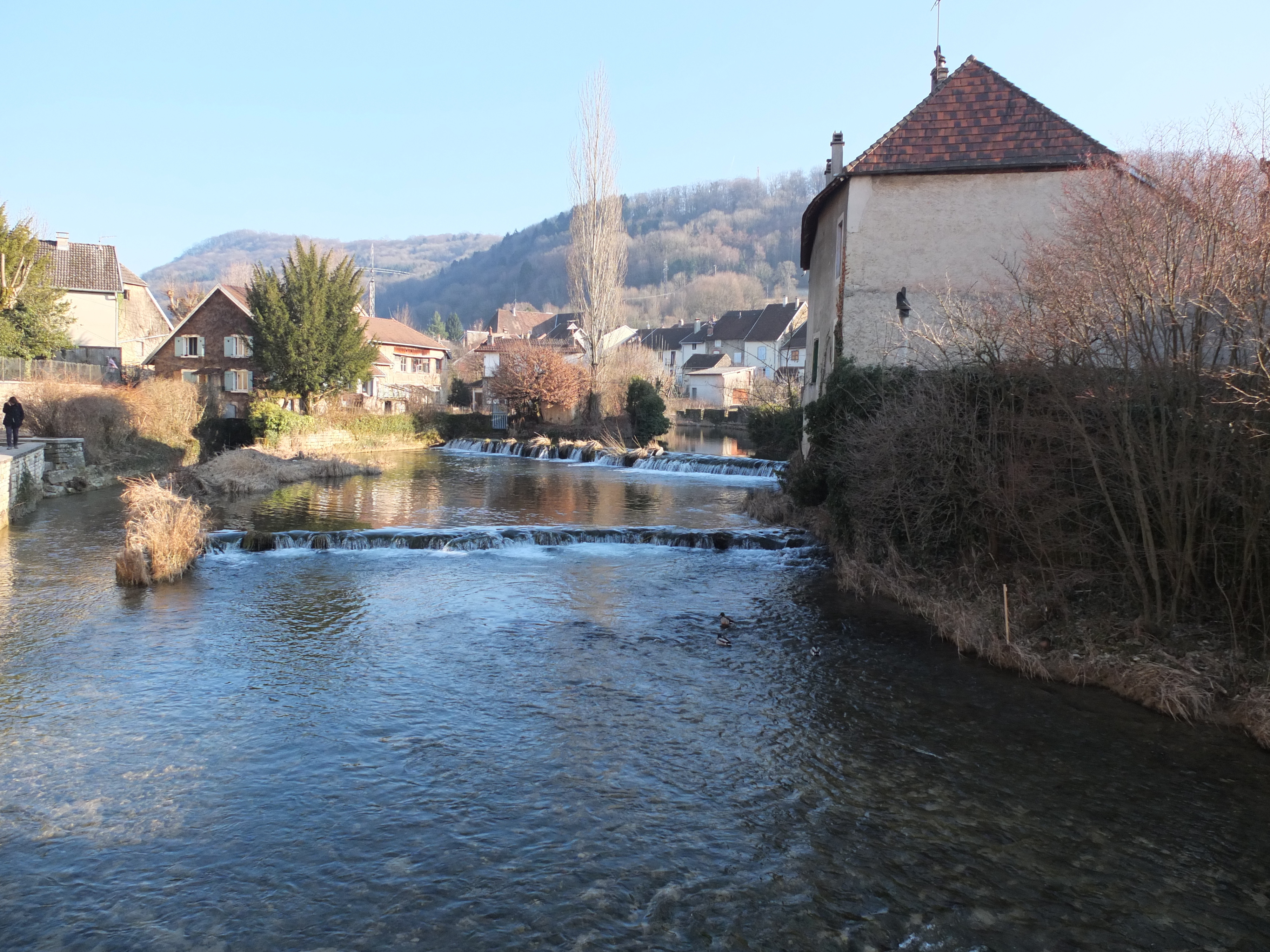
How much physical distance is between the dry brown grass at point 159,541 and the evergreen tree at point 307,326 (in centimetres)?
2354

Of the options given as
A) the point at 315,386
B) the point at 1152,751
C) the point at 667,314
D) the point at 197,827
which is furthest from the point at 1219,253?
the point at 667,314

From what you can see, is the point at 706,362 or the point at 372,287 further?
the point at 372,287

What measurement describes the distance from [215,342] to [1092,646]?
43.4 m

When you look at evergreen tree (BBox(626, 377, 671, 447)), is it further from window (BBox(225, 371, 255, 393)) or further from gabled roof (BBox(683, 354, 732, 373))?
gabled roof (BBox(683, 354, 732, 373))

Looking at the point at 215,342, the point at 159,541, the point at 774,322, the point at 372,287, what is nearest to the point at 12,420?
the point at 159,541

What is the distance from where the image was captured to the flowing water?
17.9 feet

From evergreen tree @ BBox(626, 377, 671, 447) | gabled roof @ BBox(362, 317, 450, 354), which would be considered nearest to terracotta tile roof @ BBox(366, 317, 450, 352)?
gabled roof @ BBox(362, 317, 450, 354)

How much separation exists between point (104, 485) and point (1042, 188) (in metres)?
24.7

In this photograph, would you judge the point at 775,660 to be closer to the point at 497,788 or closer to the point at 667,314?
the point at 497,788

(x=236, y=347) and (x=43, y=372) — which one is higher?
(x=236, y=347)

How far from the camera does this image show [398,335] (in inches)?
2458

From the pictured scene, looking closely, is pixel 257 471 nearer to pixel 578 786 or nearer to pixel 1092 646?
pixel 578 786

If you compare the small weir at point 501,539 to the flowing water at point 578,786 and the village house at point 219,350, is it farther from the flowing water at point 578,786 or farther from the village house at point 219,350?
the village house at point 219,350

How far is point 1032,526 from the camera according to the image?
36.4 ft
